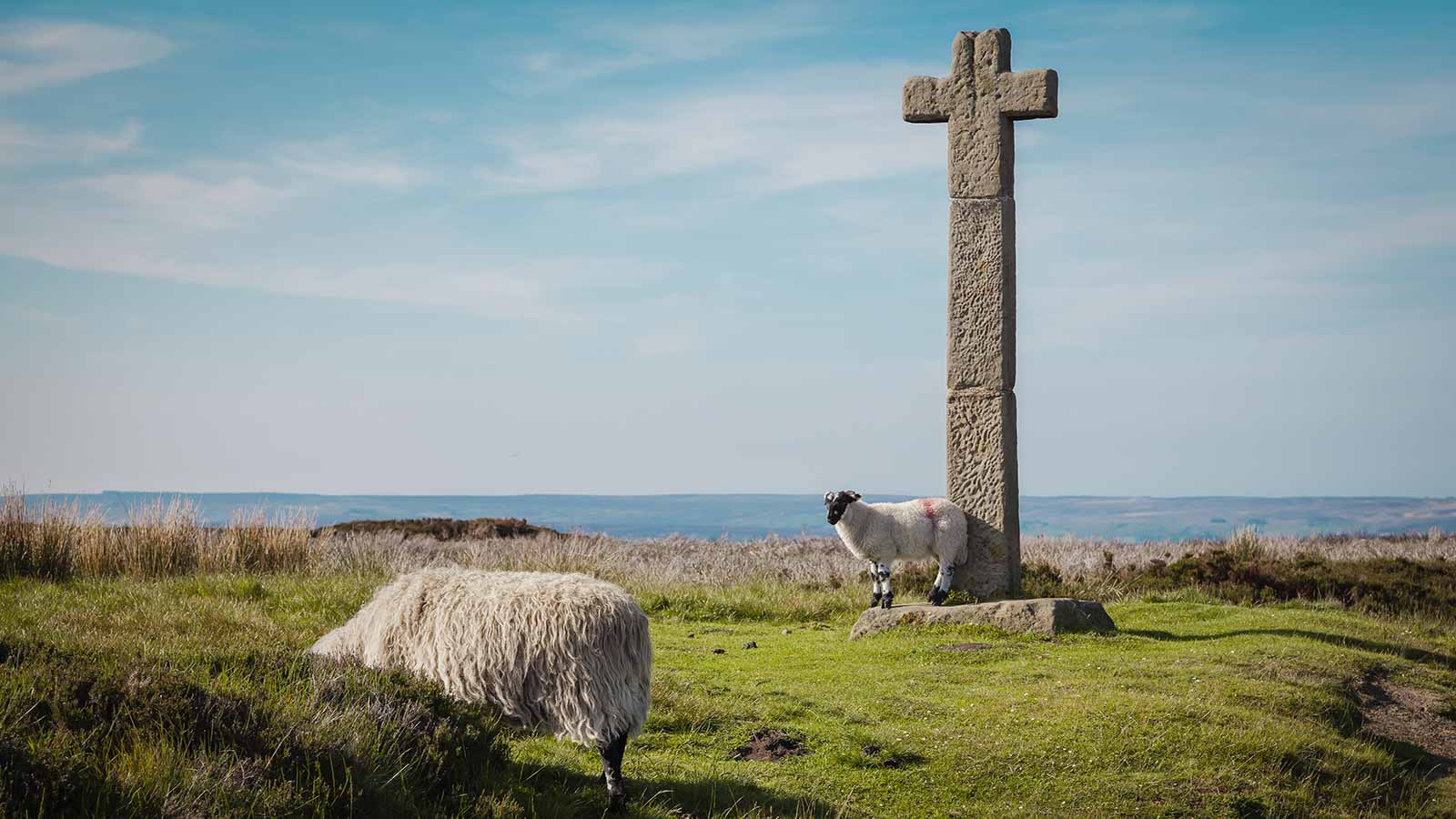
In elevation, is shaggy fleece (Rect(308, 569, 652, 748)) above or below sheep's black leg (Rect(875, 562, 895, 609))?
above

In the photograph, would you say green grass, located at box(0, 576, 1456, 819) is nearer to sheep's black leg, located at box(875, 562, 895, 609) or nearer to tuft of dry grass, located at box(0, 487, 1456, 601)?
sheep's black leg, located at box(875, 562, 895, 609)

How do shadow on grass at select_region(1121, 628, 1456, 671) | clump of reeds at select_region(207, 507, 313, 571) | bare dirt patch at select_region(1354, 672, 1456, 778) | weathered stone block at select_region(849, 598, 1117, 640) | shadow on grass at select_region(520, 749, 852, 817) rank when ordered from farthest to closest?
clump of reeds at select_region(207, 507, 313, 571) → shadow on grass at select_region(1121, 628, 1456, 671) → weathered stone block at select_region(849, 598, 1117, 640) → bare dirt patch at select_region(1354, 672, 1456, 778) → shadow on grass at select_region(520, 749, 852, 817)

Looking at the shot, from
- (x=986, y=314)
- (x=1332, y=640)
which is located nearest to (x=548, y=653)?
(x=986, y=314)

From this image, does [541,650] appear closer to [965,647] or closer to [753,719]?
[753,719]

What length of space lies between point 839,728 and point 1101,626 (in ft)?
18.9

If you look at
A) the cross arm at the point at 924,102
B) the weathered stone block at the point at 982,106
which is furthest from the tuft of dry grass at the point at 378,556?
the cross arm at the point at 924,102

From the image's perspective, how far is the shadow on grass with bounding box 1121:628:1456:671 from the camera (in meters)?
13.4

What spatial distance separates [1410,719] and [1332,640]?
2.76 metres

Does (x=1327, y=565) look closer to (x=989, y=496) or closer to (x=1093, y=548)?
(x=1093, y=548)

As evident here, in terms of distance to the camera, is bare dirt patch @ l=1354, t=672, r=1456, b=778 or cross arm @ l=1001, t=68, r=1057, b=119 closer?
bare dirt patch @ l=1354, t=672, r=1456, b=778

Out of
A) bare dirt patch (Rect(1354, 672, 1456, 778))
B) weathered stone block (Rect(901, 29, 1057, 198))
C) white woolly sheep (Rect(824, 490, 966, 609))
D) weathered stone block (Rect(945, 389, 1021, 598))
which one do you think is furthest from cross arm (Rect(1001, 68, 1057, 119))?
bare dirt patch (Rect(1354, 672, 1456, 778))

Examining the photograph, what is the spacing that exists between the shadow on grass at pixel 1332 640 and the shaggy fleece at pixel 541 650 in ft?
29.7

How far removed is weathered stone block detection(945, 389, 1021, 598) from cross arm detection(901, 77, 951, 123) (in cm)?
374

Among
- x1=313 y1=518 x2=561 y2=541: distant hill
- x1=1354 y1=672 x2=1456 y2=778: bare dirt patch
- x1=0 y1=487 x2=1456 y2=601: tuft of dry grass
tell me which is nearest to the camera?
x1=1354 y1=672 x2=1456 y2=778: bare dirt patch
